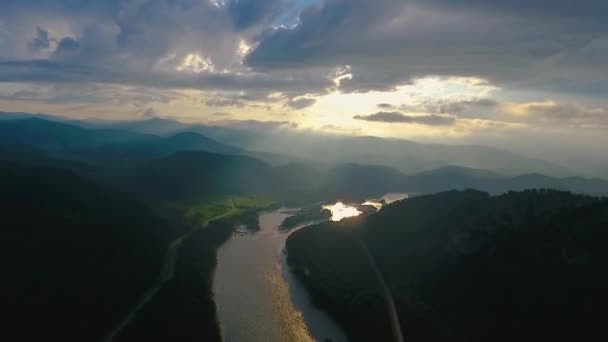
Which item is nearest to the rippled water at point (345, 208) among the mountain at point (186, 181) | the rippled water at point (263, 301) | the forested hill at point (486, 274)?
the mountain at point (186, 181)

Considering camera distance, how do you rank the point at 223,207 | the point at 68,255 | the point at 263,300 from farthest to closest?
the point at 223,207
the point at 68,255
the point at 263,300

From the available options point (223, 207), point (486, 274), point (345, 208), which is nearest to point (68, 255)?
point (486, 274)

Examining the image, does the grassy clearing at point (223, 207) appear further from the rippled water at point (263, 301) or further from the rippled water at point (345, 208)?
the rippled water at point (263, 301)

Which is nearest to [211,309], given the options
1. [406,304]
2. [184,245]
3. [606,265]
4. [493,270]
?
[406,304]

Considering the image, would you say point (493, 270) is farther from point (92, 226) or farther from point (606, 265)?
point (92, 226)

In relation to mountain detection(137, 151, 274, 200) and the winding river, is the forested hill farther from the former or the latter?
mountain detection(137, 151, 274, 200)

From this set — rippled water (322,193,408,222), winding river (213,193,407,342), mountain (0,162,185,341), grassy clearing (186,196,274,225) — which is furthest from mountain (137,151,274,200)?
winding river (213,193,407,342)

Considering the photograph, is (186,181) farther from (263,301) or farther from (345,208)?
(263,301)
